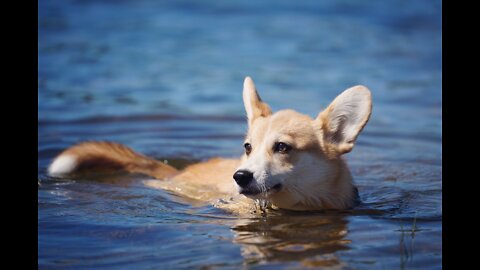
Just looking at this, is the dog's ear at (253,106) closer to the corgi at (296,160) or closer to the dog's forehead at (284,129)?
the corgi at (296,160)

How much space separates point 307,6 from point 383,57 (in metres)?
4.84

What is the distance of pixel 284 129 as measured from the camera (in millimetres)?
5781

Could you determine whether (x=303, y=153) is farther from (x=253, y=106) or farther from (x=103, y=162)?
(x=103, y=162)

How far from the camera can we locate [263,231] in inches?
211

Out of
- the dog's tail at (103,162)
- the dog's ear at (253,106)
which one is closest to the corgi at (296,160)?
the dog's ear at (253,106)

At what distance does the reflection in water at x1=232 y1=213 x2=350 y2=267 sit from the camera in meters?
4.73

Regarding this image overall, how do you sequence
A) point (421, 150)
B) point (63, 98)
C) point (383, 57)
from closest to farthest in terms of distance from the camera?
1. point (421, 150)
2. point (63, 98)
3. point (383, 57)

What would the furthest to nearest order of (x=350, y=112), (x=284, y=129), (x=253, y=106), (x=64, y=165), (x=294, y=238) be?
(x=64, y=165), (x=253, y=106), (x=350, y=112), (x=284, y=129), (x=294, y=238)

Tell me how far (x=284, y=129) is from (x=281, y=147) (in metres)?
0.18

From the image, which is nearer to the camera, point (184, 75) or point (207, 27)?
point (184, 75)

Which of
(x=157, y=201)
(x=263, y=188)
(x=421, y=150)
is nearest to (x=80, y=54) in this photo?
(x=421, y=150)

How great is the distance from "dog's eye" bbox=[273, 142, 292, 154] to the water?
0.48 metres

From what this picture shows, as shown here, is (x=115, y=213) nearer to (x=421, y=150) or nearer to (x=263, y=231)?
(x=263, y=231)

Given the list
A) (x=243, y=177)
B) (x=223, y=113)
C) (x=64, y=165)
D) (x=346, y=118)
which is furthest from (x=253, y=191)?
(x=223, y=113)
